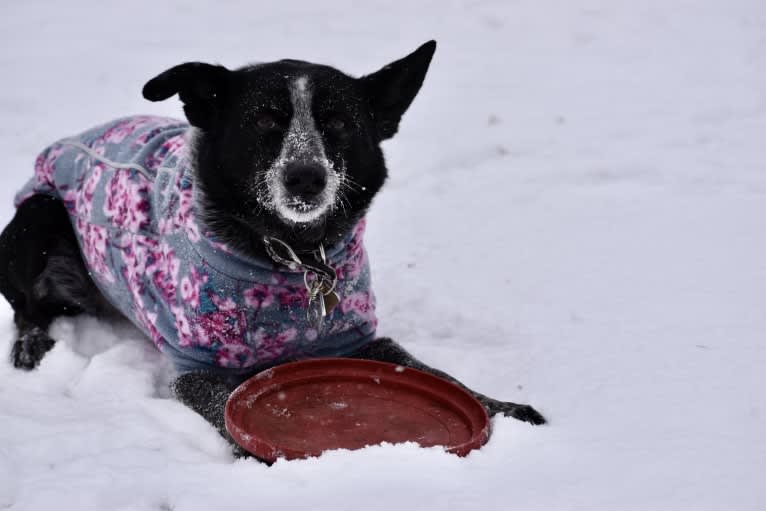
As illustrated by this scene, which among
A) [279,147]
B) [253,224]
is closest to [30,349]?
[253,224]

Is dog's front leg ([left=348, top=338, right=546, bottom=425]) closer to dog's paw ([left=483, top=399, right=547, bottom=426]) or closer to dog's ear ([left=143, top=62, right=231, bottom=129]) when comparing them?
dog's paw ([left=483, top=399, right=547, bottom=426])

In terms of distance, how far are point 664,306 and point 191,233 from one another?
1915 mm

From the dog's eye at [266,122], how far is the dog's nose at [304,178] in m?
0.21

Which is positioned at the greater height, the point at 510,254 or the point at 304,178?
the point at 304,178

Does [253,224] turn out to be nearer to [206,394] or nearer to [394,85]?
[206,394]

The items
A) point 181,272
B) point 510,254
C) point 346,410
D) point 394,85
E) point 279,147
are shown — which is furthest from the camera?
point 510,254

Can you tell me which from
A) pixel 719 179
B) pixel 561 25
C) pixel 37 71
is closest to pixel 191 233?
pixel 719 179

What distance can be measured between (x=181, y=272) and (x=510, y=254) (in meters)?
1.81

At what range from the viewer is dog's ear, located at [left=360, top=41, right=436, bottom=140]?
10.3ft

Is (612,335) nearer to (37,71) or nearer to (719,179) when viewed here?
(719,179)

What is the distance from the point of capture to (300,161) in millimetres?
2777

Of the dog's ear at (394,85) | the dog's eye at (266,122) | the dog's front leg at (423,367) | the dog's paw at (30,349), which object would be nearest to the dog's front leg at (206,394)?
the dog's front leg at (423,367)

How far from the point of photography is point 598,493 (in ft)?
7.10

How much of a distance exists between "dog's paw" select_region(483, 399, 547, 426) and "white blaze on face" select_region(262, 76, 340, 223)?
2.84 ft
